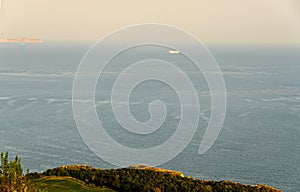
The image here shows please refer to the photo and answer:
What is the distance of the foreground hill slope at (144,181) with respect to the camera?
22.9 m

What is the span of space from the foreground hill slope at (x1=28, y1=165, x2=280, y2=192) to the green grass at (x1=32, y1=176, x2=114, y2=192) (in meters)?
0.71

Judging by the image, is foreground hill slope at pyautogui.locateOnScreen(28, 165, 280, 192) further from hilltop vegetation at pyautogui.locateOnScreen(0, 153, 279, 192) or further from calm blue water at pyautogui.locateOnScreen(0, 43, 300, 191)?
calm blue water at pyautogui.locateOnScreen(0, 43, 300, 191)

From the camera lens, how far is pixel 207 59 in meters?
198

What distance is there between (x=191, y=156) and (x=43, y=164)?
16945 mm

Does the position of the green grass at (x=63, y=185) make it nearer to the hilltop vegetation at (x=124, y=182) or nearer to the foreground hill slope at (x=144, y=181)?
the hilltop vegetation at (x=124, y=182)

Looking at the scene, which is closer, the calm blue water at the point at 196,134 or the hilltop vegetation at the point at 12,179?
the hilltop vegetation at the point at 12,179

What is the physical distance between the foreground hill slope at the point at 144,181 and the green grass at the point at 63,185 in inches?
27.8

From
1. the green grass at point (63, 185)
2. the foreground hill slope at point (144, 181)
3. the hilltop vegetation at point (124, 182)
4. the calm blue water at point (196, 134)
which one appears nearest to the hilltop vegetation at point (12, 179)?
the hilltop vegetation at point (124, 182)

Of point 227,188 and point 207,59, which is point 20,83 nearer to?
point 227,188

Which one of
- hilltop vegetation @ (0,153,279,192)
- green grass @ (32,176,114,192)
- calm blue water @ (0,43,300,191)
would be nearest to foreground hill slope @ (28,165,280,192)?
hilltop vegetation @ (0,153,279,192)

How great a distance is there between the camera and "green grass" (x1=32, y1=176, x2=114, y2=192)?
2208 centimetres

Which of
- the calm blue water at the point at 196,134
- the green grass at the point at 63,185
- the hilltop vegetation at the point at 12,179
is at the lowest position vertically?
the green grass at the point at 63,185

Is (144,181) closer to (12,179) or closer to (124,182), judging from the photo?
(124,182)

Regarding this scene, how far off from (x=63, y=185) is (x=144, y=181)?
14.5 feet
